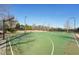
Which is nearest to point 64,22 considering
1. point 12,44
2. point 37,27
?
point 37,27

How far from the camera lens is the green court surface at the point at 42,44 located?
3.11m

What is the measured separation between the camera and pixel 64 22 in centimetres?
312

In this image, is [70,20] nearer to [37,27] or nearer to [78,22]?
[78,22]

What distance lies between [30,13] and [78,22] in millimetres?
449

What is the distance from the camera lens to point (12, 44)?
3.13 metres

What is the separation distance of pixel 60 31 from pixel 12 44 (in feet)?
1.52

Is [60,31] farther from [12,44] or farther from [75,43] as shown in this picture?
[12,44]

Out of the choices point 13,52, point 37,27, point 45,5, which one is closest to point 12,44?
point 13,52

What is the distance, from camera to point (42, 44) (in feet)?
10.3

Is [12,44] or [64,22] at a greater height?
[64,22]

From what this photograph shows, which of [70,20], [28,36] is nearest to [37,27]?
[28,36]

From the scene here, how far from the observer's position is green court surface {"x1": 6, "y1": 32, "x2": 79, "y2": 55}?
3.11m

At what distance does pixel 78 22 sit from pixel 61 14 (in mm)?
172
